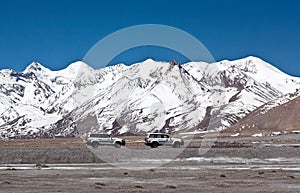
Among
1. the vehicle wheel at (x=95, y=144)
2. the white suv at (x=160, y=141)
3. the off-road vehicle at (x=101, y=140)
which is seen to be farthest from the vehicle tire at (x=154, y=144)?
the vehicle wheel at (x=95, y=144)

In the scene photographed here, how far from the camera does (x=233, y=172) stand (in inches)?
1788

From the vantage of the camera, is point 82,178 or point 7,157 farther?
point 7,157

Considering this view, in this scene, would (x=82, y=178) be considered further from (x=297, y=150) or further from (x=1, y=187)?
(x=297, y=150)

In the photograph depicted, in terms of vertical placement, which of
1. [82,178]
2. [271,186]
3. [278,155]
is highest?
[278,155]

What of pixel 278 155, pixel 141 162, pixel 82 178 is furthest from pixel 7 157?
pixel 278 155

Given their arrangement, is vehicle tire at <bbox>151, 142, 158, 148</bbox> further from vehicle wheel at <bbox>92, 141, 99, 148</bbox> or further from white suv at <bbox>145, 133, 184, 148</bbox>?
vehicle wheel at <bbox>92, 141, 99, 148</bbox>

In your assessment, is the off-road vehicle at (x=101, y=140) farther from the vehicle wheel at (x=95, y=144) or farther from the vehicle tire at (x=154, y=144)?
the vehicle tire at (x=154, y=144)

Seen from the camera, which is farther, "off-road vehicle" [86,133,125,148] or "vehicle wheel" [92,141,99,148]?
"off-road vehicle" [86,133,125,148]

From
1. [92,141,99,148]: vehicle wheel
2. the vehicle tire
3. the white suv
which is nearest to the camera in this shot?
[92,141,99,148]: vehicle wheel

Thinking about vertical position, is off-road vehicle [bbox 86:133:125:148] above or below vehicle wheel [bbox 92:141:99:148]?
above

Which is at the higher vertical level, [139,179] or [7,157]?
[7,157]

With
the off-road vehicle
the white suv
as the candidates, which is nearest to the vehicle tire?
the white suv

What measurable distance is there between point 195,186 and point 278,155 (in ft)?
105

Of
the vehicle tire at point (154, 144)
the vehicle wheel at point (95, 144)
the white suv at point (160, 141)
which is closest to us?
the vehicle wheel at point (95, 144)
